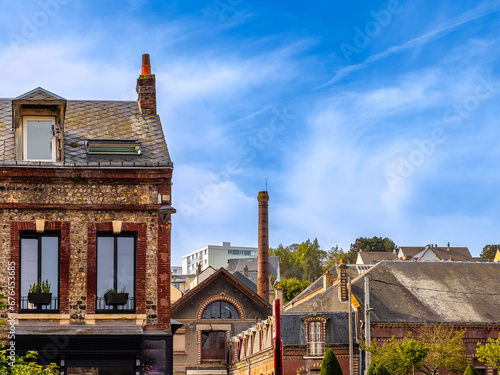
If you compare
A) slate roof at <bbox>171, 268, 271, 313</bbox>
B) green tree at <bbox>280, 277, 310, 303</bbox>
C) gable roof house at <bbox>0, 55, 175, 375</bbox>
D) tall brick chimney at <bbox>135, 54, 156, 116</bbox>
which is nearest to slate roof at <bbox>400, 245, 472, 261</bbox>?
green tree at <bbox>280, 277, 310, 303</bbox>

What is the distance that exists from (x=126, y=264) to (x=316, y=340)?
2734 centimetres

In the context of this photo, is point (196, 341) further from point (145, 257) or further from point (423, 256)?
point (423, 256)

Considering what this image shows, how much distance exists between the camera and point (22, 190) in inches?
952

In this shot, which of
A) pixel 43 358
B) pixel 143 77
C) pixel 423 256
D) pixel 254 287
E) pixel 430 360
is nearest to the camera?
pixel 43 358

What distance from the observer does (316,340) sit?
49719 millimetres

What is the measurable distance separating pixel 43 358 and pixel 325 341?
28.7 meters

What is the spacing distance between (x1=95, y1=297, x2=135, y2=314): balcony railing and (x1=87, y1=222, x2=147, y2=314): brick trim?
12cm

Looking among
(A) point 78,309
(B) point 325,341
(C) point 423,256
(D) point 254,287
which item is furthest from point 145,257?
(C) point 423,256

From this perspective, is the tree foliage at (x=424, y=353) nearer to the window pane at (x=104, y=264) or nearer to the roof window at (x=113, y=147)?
the window pane at (x=104, y=264)

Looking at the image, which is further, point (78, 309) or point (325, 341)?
point (325, 341)

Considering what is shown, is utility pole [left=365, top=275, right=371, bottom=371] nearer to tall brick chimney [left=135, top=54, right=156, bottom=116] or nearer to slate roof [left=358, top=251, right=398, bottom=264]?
tall brick chimney [left=135, top=54, right=156, bottom=116]

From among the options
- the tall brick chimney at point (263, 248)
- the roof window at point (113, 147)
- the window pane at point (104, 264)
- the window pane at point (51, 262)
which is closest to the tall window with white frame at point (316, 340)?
the tall brick chimney at point (263, 248)


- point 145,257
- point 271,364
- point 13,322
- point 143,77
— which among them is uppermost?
point 143,77

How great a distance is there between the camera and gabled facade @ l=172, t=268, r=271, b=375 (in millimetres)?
61406
